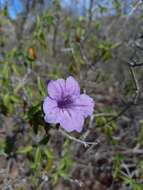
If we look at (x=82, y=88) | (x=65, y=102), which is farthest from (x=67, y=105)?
(x=82, y=88)

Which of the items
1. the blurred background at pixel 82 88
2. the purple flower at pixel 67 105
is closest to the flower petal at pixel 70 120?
the purple flower at pixel 67 105

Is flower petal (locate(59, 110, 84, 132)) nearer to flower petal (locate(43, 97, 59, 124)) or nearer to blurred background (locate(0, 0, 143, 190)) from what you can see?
flower petal (locate(43, 97, 59, 124))

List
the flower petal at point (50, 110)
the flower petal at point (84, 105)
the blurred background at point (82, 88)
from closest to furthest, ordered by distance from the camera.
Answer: the flower petal at point (50, 110) → the flower petal at point (84, 105) → the blurred background at point (82, 88)

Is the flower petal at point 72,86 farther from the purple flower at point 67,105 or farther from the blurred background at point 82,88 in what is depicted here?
the blurred background at point 82,88

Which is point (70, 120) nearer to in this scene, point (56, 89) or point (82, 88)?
point (56, 89)

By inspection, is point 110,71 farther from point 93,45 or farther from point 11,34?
point 11,34

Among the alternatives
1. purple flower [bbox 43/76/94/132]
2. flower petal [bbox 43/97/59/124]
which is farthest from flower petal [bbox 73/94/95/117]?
flower petal [bbox 43/97/59/124]

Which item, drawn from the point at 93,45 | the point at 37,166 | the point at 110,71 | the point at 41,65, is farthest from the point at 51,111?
the point at 110,71
